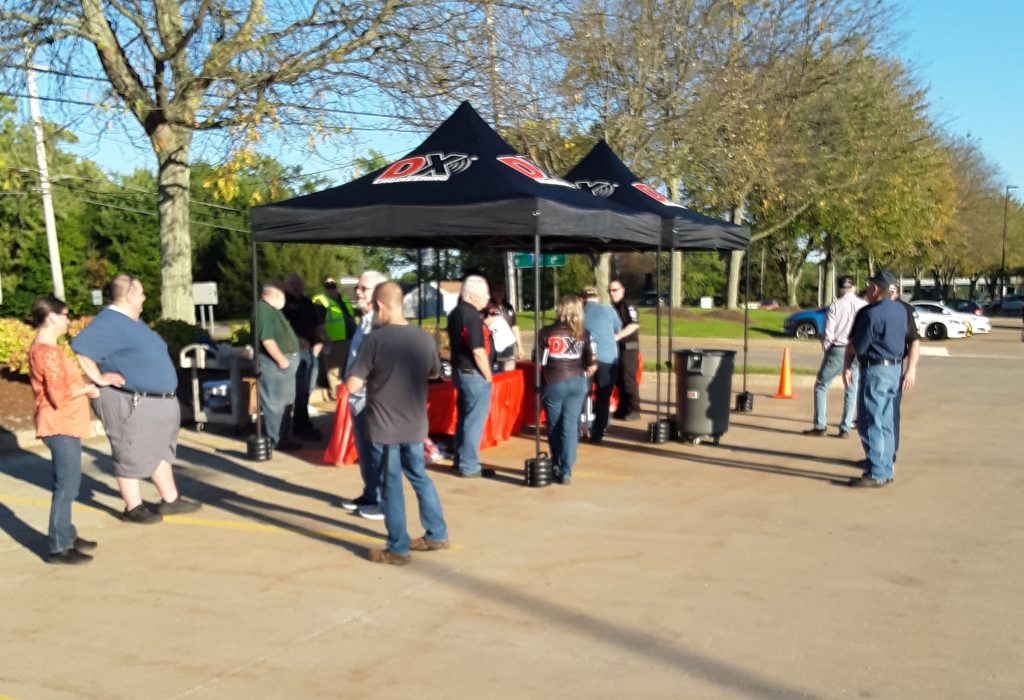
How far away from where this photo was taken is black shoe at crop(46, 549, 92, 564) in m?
6.59

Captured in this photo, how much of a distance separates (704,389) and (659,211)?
288cm

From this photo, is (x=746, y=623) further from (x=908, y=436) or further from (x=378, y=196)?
(x=908, y=436)

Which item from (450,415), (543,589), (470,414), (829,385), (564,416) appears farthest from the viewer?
(829,385)

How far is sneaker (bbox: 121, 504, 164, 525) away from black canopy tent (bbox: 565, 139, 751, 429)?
19.9ft

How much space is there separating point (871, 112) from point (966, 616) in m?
33.7

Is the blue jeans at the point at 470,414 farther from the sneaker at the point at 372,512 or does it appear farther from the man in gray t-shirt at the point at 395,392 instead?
the man in gray t-shirt at the point at 395,392

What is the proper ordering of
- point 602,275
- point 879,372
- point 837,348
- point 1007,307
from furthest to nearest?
point 1007,307, point 602,275, point 837,348, point 879,372

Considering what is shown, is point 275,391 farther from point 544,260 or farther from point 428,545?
point 544,260

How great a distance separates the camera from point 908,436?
11898mm

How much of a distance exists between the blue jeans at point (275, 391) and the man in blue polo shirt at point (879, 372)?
530 centimetres

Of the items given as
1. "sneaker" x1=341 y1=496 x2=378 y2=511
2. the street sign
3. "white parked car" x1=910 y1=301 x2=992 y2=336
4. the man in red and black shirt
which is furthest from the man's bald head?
"white parked car" x1=910 y1=301 x2=992 y2=336

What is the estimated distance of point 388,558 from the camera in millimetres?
6551

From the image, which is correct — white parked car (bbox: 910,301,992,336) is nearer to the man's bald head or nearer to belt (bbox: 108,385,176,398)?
the man's bald head

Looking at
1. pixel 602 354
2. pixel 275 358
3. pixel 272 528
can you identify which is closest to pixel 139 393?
pixel 272 528
